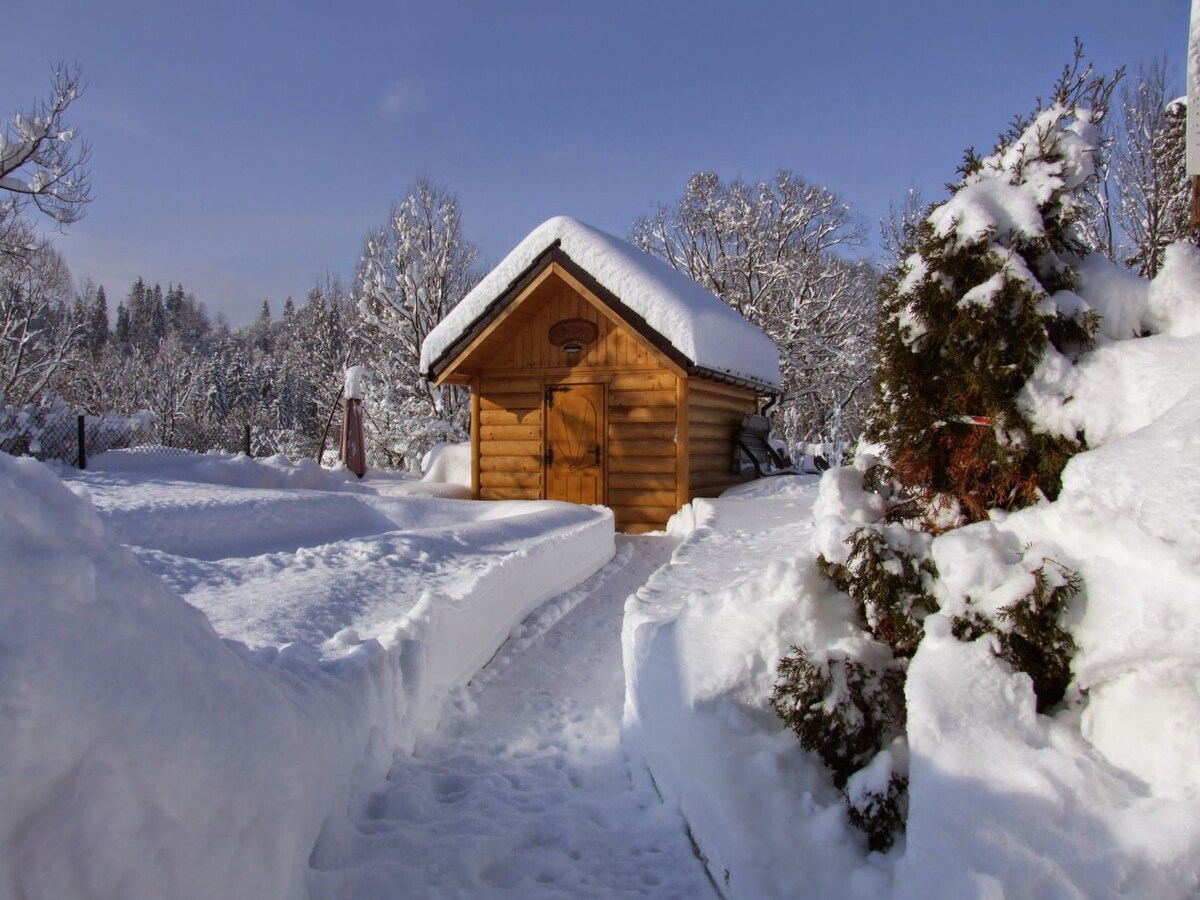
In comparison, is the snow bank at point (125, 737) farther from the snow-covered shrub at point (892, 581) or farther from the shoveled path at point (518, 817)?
the snow-covered shrub at point (892, 581)

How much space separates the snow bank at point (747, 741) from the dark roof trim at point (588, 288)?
7.31m

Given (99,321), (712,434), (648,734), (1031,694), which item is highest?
(99,321)

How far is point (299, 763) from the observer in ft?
8.41

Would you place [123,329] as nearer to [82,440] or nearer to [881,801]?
[82,440]

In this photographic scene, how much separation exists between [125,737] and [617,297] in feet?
33.4

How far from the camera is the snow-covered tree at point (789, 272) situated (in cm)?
2603

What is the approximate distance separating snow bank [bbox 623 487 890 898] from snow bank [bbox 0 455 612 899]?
5.03 feet

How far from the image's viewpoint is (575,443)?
12.4 meters

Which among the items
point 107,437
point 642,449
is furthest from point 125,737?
point 107,437

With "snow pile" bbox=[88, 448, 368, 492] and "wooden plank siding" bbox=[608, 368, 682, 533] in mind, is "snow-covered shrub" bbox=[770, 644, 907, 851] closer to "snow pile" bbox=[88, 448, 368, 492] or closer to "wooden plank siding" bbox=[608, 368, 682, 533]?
"wooden plank siding" bbox=[608, 368, 682, 533]

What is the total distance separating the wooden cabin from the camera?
1152cm

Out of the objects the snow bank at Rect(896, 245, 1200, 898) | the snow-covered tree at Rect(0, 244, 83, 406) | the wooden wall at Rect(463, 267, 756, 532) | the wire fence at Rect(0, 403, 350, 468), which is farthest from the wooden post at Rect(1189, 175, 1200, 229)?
the snow-covered tree at Rect(0, 244, 83, 406)

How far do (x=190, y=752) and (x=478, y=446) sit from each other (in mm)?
11169

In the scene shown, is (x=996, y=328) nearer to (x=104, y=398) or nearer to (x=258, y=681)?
(x=258, y=681)
